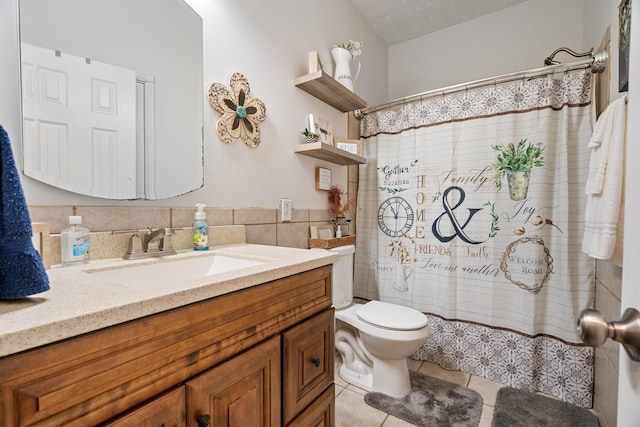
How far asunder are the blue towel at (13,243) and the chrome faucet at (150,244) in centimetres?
49

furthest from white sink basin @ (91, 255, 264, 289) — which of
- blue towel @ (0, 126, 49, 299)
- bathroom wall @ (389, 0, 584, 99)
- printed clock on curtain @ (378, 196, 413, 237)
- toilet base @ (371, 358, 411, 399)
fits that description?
bathroom wall @ (389, 0, 584, 99)

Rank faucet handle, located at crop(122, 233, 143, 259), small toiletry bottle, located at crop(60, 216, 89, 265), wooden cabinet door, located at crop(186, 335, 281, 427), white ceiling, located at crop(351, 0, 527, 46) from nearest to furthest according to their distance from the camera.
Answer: wooden cabinet door, located at crop(186, 335, 281, 427) → small toiletry bottle, located at crop(60, 216, 89, 265) → faucet handle, located at crop(122, 233, 143, 259) → white ceiling, located at crop(351, 0, 527, 46)

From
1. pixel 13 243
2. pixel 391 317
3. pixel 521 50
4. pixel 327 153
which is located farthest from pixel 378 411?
pixel 521 50

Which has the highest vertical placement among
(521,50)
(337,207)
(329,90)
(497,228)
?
(521,50)

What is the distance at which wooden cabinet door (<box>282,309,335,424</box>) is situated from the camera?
84 cm

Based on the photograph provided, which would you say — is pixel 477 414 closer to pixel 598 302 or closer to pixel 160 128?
pixel 598 302

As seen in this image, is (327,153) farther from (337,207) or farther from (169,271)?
(169,271)

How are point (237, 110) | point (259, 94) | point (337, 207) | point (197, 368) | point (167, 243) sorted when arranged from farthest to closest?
point (337, 207) → point (259, 94) → point (237, 110) → point (167, 243) → point (197, 368)

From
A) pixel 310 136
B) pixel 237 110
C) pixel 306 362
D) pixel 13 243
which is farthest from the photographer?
pixel 310 136

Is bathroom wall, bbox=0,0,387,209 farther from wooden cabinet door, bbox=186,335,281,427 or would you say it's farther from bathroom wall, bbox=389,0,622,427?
bathroom wall, bbox=389,0,622,427

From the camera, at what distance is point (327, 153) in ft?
5.84

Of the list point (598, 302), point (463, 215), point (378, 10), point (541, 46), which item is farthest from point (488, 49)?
point (598, 302)

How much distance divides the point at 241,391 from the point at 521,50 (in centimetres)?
294

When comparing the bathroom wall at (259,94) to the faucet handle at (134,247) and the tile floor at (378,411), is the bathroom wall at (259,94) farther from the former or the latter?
the tile floor at (378,411)
